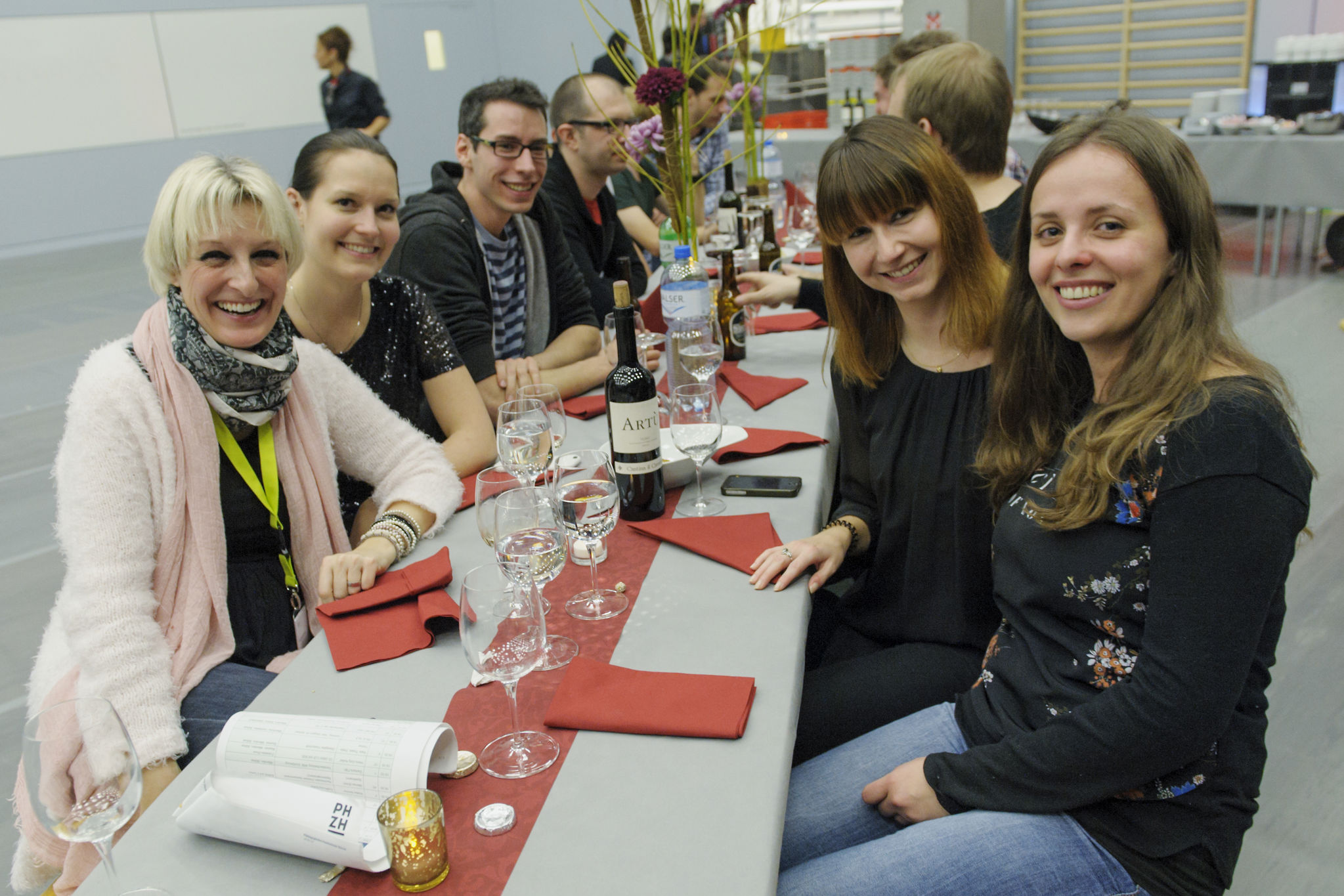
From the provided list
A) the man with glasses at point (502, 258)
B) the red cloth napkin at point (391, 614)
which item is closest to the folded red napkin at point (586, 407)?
the man with glasses at point (502, 258)

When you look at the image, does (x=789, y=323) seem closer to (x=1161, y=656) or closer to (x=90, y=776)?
(x=1161, y=656)

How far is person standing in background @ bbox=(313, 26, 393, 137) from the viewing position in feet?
27.9

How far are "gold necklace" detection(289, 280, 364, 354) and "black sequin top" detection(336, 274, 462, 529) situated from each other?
13 mm

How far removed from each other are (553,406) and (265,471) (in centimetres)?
53

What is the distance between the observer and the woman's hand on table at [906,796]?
126 cm

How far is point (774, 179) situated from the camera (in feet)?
16.6

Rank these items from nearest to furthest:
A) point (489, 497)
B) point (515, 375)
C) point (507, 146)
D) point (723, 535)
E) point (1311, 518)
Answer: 1. point (489, 497)
2. point (723, 535)
3. point (515, 375)
4. point (507, 146)
5. point (1311, 518)

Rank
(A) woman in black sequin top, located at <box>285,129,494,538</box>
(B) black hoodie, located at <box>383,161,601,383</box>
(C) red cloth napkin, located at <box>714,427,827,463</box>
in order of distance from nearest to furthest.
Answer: (C) red cloth napkin, located at <box>714,427,827,463</box> < (A) woman in black sequin top, located at <box>285,129,494,538</box> < (B) black hoodie, located at <box>383,161,601,383</box>

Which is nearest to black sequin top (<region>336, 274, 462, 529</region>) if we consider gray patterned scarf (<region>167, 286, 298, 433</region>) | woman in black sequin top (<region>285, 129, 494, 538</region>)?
woman in black sequin top (<region>285, 129, 494, 538</region>)

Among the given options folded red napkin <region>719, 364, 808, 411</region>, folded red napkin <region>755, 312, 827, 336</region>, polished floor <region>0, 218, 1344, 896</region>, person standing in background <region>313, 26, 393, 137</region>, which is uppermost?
person standing in background <region>313, 26, 393, 137</region>

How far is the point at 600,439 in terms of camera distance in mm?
2039

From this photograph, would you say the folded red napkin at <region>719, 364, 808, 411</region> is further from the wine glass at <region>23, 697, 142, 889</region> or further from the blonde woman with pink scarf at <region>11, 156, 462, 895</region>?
the wine glass at <region>23, 697, 142, 889</region>

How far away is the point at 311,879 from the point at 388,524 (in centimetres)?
78

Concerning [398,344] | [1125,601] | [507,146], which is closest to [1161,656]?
[1125,601]
